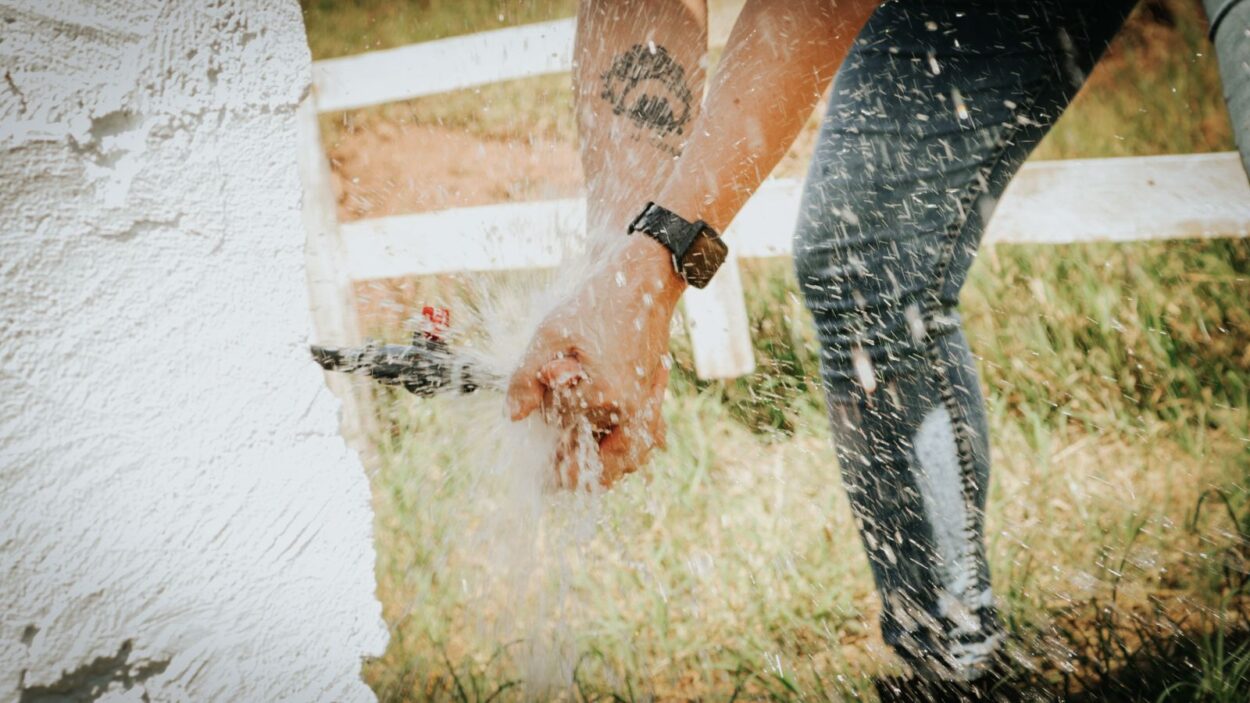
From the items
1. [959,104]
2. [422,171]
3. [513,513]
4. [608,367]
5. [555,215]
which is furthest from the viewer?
[422,171]

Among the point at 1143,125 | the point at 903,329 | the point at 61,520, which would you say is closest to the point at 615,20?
the point at 903,329

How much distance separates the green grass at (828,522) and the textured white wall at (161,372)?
1.68 ft

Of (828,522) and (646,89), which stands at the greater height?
(646,89)

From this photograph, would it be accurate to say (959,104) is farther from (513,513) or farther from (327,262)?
(327,262)

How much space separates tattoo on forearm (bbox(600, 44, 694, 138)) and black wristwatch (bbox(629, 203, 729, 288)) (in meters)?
0.40

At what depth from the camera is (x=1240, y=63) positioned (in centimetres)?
71

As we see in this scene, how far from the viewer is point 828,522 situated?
1976mm

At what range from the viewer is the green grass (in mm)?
1657

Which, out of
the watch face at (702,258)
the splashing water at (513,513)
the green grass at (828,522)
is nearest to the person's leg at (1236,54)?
the watch face at (702,258)

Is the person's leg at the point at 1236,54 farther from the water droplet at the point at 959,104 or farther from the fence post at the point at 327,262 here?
the fence post at the point at 327,262

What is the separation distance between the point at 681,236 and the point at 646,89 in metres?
0.49

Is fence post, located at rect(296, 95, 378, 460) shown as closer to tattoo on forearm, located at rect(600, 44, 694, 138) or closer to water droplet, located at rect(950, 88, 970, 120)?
tattoo on forearm, located at rect(600, 44, 694, 138)

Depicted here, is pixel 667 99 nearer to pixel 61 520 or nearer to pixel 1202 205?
pixel 61 520

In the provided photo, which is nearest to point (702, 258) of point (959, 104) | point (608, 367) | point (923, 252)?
point (608, 367)
